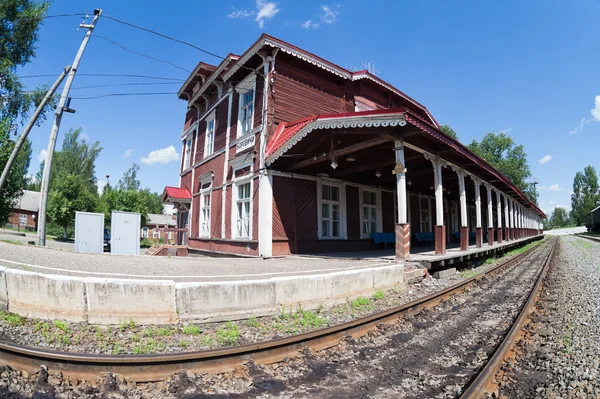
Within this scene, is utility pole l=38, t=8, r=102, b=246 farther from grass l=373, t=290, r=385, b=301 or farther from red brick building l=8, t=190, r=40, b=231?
red brick building l=8, t=190, r=40, b=231

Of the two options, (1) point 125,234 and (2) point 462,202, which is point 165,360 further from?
(2) point 462,202

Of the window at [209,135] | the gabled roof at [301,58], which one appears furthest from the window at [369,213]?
the window at [209,135]

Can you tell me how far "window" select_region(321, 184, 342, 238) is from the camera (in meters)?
13.8

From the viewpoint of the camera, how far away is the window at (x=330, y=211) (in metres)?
13.8

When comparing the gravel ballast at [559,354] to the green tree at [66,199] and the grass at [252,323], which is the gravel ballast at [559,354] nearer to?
the grass at [252,323]

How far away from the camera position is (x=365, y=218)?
15820 millimetres

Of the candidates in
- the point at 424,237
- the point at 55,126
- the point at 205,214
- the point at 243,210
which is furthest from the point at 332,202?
the point at 55,126

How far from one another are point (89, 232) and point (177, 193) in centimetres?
706

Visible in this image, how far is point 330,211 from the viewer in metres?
14.0

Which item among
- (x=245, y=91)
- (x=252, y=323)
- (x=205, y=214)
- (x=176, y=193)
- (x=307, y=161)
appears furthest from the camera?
(x=176, y=193)

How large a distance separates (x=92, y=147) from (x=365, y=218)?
5685 centimetres

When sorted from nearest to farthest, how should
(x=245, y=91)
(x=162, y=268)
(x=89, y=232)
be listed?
(x=162, y=268) < (x=89, y=232) < (x=245, y=91)

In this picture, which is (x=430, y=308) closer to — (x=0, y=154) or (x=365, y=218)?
(x=365, y=218)

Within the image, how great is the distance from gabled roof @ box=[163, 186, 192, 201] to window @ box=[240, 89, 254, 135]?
7.05 m
